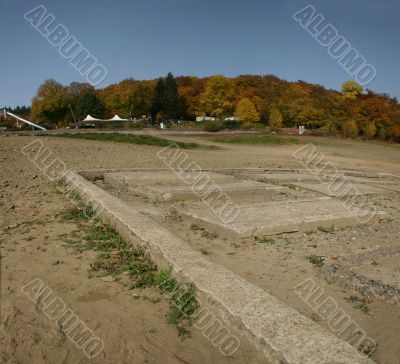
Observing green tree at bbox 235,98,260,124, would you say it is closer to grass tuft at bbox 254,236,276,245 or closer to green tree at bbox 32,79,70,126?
green tree at bbox 32,79,70,126

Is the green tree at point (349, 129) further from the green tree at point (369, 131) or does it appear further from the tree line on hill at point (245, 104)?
the green tree at point (369, 131)

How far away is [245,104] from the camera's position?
53.2 meters

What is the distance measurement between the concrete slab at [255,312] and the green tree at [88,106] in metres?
63.3

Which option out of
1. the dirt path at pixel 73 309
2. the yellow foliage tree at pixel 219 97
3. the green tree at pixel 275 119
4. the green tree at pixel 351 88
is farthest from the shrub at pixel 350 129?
the dirt path at pixel 73 309

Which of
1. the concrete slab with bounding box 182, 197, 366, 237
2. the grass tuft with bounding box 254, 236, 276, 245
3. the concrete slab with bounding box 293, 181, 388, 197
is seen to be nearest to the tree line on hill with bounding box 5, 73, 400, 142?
the concrete slab with bounding box 293, 181, 388, 197

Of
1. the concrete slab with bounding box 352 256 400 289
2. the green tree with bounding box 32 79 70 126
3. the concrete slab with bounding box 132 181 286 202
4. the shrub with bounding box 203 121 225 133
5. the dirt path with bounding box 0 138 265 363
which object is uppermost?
the shrub with bounding box 203 121 225 133

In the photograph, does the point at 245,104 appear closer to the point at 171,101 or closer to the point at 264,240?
the point at 171,101

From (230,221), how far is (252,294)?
2.25m

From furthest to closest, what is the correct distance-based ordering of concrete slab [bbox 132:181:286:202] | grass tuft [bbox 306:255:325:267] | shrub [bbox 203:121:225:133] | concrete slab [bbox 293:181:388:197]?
shrub [bbox 203:121:225:133] → concrete slab [bbox 293:181:388:197] → concrete slab [bbox 132:181:286:202] → grass tuft [bbox 306:255:325:267]

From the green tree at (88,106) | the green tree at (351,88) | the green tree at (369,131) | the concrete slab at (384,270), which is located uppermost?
the green tree at (351,88)

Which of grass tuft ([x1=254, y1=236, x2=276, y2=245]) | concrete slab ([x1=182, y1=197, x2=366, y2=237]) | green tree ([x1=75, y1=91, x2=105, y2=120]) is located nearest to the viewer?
grass tuft ([x1=254, y1=236, x2=276, y2=245])

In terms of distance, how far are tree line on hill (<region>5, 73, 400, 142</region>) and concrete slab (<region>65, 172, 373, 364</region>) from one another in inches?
1657

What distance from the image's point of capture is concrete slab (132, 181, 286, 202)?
7.05 metres

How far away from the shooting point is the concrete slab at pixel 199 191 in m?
7.05
